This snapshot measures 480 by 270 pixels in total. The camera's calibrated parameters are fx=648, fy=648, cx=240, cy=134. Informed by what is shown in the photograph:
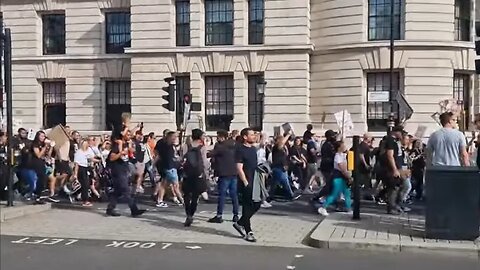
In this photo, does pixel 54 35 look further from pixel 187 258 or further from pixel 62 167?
pixel 187 258

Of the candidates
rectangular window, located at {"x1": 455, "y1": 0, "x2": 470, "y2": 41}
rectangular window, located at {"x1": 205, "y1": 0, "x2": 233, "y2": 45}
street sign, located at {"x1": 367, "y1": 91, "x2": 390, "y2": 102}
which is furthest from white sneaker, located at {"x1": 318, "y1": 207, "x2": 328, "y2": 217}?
rectangular window, located at {"x1": 205, "y1": 0, "x2": 233, "y2": 45}

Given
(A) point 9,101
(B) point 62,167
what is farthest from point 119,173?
(B) point 62,167

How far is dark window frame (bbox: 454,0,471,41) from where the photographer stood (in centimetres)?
3055

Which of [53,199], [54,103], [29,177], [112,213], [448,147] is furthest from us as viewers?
[54,103]

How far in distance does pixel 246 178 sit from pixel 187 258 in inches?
80.0

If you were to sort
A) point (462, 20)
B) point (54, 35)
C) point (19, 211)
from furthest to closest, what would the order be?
point (54, 35)
point (462, 20)
point (19, 211)

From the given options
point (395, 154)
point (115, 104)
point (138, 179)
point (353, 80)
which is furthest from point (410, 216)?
point (115, 104)

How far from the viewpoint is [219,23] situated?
108 feet

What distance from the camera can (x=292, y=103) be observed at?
1243 inches

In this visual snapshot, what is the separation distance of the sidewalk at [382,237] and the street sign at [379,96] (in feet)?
54.9

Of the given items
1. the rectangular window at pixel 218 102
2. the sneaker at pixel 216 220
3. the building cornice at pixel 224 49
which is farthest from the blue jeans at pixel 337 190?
the rectangular window at pixel 218 102

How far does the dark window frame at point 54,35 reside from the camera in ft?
118

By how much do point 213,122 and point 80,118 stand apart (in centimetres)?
765

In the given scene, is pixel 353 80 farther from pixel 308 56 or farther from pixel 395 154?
pixel 395 154
